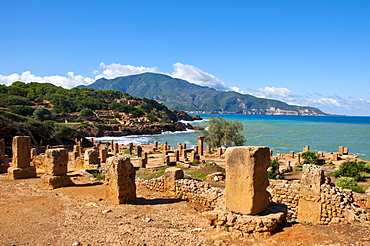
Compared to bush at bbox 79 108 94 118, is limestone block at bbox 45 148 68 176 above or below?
below

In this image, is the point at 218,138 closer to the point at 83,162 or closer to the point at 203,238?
the point at 83,162

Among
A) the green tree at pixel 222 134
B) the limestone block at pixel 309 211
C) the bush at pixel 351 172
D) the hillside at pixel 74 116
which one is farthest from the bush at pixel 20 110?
the limestone block at pixel 309 211

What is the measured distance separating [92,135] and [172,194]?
54.8 meters

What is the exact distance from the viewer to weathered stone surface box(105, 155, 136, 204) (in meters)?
9.20

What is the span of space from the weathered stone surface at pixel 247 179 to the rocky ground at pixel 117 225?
71 centimetres

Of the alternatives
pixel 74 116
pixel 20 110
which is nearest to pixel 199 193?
pixel 20 110

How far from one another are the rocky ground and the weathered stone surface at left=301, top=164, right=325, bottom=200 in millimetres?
1765

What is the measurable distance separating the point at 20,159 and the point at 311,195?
13.7 metres

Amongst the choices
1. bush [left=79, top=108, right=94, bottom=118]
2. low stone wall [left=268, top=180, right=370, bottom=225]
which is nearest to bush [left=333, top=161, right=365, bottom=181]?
low stone wall [left=268, top=180, right=370, bottom=225]

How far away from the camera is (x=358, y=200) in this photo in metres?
9.12

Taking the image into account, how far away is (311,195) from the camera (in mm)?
8398

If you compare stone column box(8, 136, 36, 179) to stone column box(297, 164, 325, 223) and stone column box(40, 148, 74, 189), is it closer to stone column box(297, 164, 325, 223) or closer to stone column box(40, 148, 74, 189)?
stone column box(40, 148, 74, 189)

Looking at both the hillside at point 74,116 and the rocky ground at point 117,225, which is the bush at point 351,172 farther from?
the hillside at point 74,116

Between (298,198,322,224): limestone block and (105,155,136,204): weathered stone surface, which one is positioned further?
(105,155,136,204): weathered stone surface
